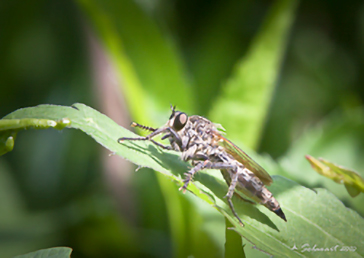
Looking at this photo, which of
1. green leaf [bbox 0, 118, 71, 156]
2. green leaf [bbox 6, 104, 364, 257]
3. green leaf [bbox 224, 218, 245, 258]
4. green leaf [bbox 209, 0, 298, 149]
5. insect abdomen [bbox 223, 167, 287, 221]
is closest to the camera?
green leaf [bbox 0, 118, 71, 156]

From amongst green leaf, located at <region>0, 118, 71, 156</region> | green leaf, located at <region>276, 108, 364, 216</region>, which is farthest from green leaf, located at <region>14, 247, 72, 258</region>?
green leaf, located at <region>276, 108, 364, 216</region>

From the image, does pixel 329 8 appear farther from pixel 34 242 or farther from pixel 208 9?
pixel 34 242

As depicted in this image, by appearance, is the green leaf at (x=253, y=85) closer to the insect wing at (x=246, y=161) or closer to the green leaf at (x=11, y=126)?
the insect wing at (x=246, y=161)

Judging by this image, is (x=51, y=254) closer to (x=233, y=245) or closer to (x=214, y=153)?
(x=233, y=245)

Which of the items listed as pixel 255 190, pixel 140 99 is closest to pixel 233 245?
pixel 255 190

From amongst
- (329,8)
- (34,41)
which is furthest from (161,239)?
(329,8)

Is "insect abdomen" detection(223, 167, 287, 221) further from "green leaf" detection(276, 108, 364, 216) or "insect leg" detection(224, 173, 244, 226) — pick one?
"green leaf" detection(276, 108, 364, 216)
